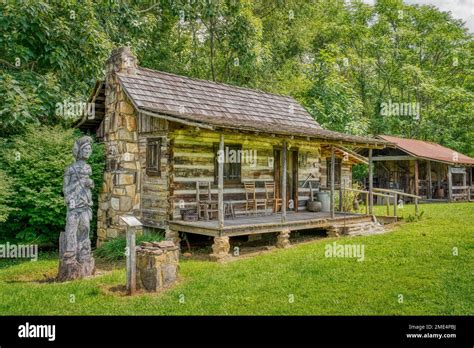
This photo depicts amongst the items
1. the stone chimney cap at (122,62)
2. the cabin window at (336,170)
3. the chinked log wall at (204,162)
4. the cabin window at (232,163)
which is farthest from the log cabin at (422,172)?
the stone chimney cap at (122,62)

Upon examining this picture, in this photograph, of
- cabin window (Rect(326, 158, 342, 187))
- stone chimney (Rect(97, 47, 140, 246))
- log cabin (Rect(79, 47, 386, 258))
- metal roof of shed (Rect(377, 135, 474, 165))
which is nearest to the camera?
log cabin (Rect(79, 47, 386, 258))

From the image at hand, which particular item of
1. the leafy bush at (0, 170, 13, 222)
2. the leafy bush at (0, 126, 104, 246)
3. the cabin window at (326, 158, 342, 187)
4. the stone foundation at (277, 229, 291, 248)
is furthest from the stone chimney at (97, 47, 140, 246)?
the cabin window at (326, 158, 342, 187)

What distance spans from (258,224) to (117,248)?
3.86 m

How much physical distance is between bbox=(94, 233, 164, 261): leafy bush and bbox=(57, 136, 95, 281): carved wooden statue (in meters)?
2.04

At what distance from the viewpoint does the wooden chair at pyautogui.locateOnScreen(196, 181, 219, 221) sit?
1214 cm

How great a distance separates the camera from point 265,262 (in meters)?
9.98

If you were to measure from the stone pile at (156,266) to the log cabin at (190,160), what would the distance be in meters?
2.33

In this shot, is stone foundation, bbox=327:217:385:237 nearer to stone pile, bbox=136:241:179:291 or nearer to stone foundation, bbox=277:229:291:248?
stone foundation, bbox=277:229:291:248

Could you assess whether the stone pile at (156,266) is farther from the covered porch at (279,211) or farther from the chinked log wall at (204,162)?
the chinked log wall at (204,162)

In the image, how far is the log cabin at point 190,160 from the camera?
37.6ft

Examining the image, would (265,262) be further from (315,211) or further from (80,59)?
(80,59)
